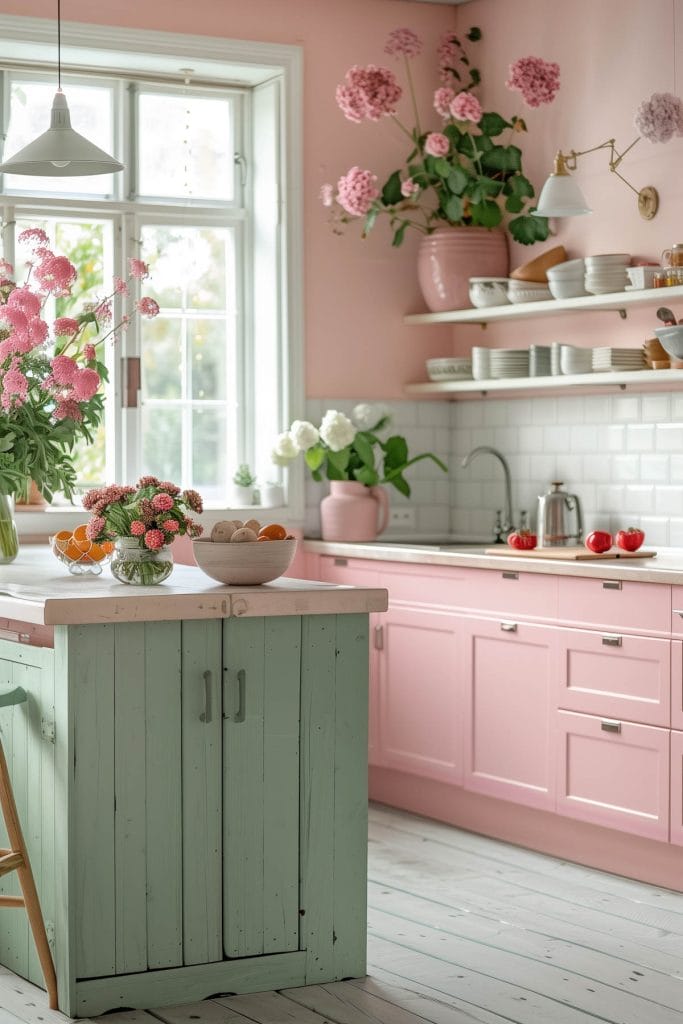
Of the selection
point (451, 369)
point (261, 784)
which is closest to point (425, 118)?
point (451, 369)

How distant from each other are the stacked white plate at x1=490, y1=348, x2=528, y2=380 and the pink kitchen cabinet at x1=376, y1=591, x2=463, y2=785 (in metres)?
1.01

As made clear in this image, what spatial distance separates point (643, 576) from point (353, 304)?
2.20 meters

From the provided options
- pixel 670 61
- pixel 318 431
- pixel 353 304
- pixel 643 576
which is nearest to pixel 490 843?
pixel 643 576

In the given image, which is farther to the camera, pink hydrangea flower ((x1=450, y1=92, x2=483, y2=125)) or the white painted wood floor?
pink hydrangea flower ((x1=450, y1=92, x2=483, y2=125))

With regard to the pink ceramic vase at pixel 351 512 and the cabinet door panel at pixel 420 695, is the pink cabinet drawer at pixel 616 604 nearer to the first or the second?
the cabinet door panel at pixel 420 695

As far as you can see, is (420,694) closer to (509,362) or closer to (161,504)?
(509,362)

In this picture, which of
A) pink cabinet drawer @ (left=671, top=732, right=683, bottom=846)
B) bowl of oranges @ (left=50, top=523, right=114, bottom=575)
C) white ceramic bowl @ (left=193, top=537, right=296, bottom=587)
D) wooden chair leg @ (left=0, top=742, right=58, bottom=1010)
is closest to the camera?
wooden chair leg @ (left=0, top=742, right=58, bottom=1010)

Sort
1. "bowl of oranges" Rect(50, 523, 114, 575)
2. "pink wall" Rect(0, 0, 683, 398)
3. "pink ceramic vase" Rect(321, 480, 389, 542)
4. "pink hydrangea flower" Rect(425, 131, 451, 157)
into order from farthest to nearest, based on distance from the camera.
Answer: "pink ceramic vase" Rect(321, 480, 389, 542), "pink hydrangea flower" Rect(425, 131, 451, 157), "pink wall" Rect(0, 0, 683, 398), "bowl of oranges" Rect(50, 523, 114, 575)

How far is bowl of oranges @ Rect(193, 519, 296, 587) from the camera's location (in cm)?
363

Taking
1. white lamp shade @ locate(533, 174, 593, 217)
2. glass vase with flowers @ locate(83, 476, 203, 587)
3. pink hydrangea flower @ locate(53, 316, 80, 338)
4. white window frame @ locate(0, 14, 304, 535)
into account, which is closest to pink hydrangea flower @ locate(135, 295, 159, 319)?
pink hydrangea flower @ locate(53, 316, 80, 338)

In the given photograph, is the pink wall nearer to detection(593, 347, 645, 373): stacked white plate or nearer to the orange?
detection(593, 347, 645, 373): stacked white plate

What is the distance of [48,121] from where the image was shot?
6.03 meters

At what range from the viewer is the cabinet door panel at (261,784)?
359 centimetres

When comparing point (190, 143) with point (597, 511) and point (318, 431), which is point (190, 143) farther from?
point (597, 511)
